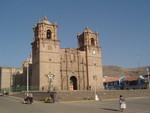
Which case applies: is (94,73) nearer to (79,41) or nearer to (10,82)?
(79,41)

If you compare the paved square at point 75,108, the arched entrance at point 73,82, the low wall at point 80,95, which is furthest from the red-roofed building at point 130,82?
the paved square at point 75,108

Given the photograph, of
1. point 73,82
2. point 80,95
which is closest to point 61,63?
point 73,82

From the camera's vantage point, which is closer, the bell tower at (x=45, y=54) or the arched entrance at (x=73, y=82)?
the bell tower at (x=45, y=54)

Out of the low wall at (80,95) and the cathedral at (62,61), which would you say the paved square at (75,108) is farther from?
the cathedral at (62,61)

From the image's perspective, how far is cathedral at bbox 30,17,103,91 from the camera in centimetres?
5041

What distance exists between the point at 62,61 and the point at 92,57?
9.95m

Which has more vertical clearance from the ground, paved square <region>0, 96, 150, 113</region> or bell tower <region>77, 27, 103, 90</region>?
bell tower <region>77, 27, 103, 90</region>

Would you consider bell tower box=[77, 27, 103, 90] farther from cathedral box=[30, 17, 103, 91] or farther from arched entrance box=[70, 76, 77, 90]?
arched entrance box=[70, 76, 77, 90]

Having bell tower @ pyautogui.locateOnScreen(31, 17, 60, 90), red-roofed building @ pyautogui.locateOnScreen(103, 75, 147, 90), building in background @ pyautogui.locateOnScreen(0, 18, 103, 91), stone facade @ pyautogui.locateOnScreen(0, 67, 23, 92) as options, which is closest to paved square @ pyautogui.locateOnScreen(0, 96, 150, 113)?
building in background @ pyautogui.locateOnScreen(0, 18, 103, 91)

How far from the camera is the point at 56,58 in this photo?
52.6 metres

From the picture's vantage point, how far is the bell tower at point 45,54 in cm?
4950

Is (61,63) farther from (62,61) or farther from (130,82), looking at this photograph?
(130,82)

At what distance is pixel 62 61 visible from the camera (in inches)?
2153

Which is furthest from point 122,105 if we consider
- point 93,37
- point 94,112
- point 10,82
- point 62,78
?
point 10,82
